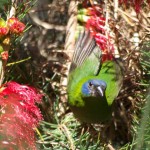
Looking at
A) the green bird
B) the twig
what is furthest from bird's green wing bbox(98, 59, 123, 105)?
the twig

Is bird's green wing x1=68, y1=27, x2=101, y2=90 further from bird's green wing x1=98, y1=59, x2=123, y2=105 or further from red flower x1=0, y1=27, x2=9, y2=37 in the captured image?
red flower x1=0, y1=27, x2=9, y2=37

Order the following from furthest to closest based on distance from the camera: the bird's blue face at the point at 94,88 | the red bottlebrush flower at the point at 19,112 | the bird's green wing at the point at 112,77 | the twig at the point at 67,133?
1. the bird's blue face at the point at 94,88
2. the bird's green wing at the point at 112,77
3. the twig at the point at 67,133
4. the red bottlebrush flower at the point at 19,112

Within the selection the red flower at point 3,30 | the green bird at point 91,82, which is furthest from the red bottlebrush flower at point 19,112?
the green bird at point 91,82

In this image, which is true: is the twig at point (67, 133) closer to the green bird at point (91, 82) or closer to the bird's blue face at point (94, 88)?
the green bird at point (91, 82)

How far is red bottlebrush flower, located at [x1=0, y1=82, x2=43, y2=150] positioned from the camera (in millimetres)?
1191

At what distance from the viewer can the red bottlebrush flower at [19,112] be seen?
1191 mm

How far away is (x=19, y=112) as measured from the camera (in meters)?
1.22

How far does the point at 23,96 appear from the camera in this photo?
1313mm

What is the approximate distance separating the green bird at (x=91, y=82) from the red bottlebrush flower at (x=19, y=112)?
0.63 meters

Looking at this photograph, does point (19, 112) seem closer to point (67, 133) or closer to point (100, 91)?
point (67, 133)

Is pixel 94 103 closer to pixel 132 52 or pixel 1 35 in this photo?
pixel 132 52

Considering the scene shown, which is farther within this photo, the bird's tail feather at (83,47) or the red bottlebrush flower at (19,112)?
the bird's tail feather at (83,47)

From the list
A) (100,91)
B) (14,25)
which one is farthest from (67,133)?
(14,25)

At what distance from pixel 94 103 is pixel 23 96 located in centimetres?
88
